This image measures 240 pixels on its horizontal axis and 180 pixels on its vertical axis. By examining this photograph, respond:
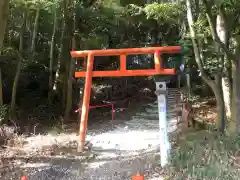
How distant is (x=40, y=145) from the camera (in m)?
10.4

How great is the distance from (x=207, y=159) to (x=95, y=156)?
3.12 meters

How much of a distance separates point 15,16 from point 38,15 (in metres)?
0.89

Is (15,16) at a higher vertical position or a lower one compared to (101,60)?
higher

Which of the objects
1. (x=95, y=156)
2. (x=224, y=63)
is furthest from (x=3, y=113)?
(x=224, y=63)

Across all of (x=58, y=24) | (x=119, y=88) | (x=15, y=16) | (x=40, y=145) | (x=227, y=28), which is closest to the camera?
(x=227, y=28)

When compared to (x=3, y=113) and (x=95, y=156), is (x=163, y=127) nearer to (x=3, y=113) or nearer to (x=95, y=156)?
(x=95, y=156)

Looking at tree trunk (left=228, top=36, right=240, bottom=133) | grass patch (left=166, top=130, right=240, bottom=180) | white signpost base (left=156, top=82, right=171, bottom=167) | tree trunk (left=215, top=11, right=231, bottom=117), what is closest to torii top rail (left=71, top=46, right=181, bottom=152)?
white signpost base (left=156, top=82, right=171, bottom=167)

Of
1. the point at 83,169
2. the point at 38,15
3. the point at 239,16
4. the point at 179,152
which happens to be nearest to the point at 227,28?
the point at 239,16

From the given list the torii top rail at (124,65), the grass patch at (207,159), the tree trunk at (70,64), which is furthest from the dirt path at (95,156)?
the tree trunk at (70,64)

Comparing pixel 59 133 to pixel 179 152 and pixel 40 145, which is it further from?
pixel 179 152

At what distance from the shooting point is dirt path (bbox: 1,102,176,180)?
7348mm

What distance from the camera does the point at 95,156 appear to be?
346 inches

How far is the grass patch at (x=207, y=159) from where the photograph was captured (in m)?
6.00

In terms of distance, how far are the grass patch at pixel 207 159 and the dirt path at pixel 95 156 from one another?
0.45 metres
